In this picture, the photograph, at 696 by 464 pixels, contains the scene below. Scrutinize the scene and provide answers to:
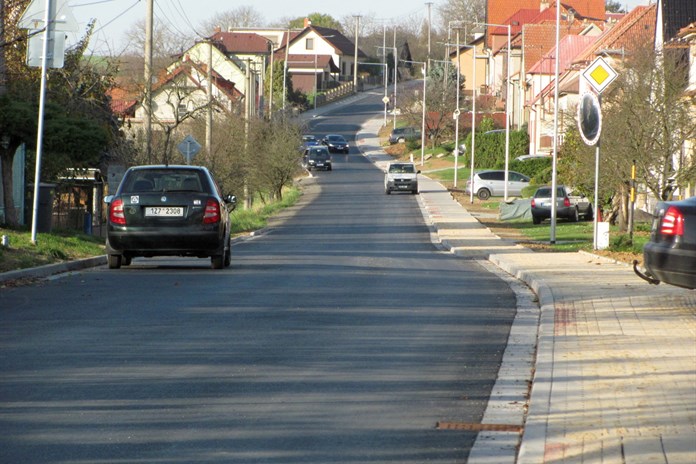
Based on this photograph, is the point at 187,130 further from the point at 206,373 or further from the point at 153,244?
the point at 206,373

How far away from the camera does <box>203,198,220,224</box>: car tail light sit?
61.9 ft

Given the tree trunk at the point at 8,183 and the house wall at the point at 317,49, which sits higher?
the house wall at the point at 317,49

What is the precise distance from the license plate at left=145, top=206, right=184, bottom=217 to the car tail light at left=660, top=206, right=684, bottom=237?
8.59 m

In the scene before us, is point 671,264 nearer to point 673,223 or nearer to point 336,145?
point 673,223

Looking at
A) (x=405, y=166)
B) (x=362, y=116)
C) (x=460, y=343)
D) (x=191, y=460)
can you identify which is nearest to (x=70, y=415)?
(x=191, y=460)

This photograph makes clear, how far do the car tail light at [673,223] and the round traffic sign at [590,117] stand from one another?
11.3 metres

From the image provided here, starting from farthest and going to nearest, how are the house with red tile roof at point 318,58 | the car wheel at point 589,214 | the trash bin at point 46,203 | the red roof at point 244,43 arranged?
the red roof at point 244,43, the house with red tile roof at point 318,58, the car wheel at point 589,214, the trash bin at point 46,203

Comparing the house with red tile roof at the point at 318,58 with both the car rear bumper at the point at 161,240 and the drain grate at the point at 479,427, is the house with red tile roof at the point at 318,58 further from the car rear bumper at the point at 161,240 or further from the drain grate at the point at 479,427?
the drain grate at the point at 479,427

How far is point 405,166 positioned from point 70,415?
192 feet

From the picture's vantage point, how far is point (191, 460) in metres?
6.51

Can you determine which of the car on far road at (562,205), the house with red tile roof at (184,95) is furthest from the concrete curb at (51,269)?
the car on far road at (562,205)

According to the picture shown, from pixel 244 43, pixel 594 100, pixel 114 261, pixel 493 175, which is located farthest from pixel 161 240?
pixel 244 43

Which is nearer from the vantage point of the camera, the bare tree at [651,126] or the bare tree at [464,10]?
the bare tree at [651,126]

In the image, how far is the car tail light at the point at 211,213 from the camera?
18.9 meters
